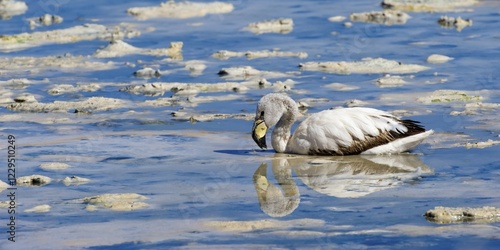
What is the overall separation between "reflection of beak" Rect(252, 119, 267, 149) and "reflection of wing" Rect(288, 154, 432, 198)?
42 centimetres

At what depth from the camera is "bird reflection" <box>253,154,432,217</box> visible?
1023 centimetres

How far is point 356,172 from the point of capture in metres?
11.3

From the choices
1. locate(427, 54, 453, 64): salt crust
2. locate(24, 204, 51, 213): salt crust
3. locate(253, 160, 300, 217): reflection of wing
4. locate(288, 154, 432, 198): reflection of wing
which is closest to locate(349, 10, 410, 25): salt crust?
locate(427, 54, 453, 64): salt crust

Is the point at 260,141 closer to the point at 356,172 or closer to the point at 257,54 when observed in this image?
the point at 356,172

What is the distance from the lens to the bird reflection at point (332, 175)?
1023 cm

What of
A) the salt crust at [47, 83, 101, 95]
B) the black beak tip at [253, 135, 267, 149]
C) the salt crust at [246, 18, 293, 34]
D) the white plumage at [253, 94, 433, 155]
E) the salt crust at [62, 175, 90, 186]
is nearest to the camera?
the salt crust at [62, 175, 90, 186]

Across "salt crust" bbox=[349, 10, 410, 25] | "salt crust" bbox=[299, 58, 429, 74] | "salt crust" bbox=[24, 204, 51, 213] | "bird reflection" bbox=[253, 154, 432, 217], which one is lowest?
"salt crust" bbox=[24, 204, 51, 213]

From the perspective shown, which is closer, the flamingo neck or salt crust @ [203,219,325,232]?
salt crust @ [203,219,325,232]

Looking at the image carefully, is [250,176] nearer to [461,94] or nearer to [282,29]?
[461,94]

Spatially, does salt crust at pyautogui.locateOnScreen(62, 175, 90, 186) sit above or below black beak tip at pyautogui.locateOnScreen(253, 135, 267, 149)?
below

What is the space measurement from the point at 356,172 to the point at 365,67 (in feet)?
17.8

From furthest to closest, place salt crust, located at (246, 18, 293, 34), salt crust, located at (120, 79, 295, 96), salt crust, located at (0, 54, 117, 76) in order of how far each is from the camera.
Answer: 1. salt crust, located at (246, 18, 293, 34)
2. salt crust, located at (0, 54, 117, 76)
3. salt crust, located at (120, 79, 295, 96)

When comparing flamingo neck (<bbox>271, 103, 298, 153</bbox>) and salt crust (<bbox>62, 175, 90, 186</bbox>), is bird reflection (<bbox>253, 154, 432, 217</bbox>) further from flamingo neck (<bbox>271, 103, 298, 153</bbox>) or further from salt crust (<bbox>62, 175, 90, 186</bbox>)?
salt crust (<bbox>62, 175, 90, 186</bbox>)

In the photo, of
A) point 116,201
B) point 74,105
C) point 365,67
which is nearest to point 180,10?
point 365,67
